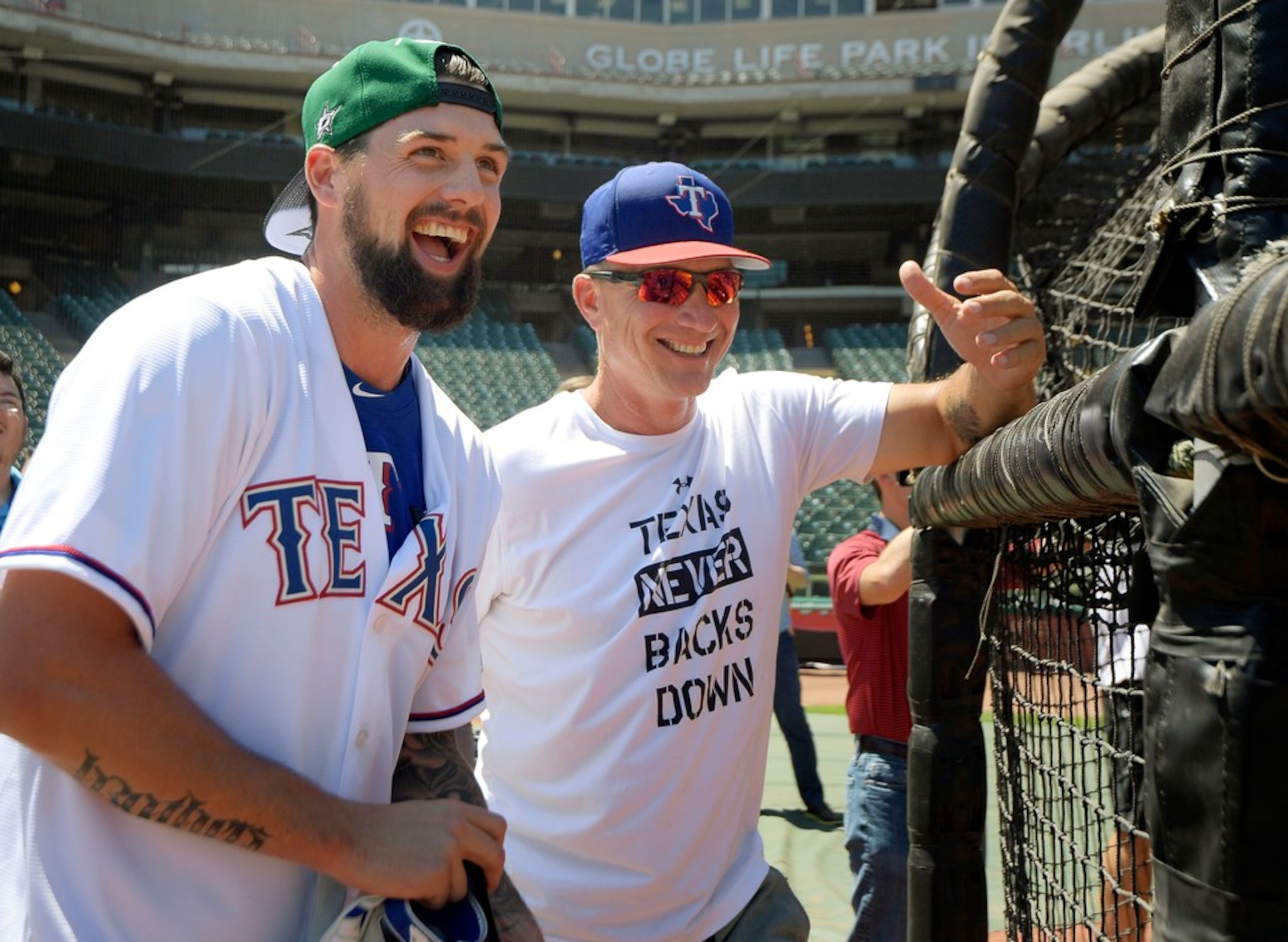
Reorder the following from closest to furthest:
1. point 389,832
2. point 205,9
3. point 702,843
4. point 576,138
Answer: point 389,832 → point 702,843 → point 205,9 → point 576,138

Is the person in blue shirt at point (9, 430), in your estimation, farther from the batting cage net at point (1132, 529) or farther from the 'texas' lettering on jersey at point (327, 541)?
the batting cage net at point (1132, 529)

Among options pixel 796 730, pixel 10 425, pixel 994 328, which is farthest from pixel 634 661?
pixel 796 730

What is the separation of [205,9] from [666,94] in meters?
11.3

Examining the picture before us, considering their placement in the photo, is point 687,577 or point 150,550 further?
point 687,577

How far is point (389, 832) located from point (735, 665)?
3.69 feet

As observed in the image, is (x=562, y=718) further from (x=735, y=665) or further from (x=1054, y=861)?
(x=1054, y=861)

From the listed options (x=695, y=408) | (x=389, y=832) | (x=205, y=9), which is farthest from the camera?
(x=205, y=9)

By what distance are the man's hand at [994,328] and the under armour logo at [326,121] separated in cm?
103

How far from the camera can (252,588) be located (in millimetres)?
1433

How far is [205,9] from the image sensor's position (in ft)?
96.0

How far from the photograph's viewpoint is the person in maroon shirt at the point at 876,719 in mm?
3605

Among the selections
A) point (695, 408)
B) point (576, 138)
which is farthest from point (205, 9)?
point (695, 408)

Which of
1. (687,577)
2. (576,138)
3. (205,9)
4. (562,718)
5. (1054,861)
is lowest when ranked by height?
(1054,861)

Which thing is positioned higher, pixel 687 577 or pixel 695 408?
pixel 695 408
